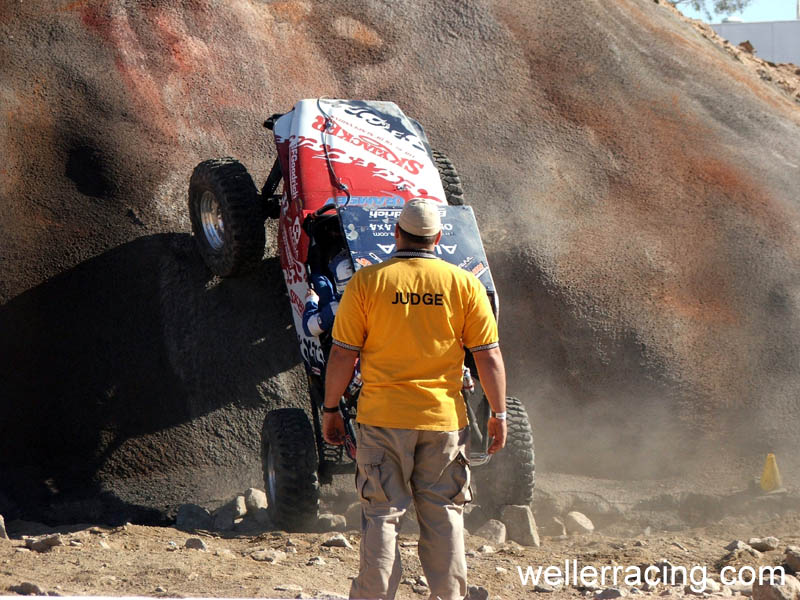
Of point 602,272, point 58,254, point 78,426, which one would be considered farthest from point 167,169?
point 602,272

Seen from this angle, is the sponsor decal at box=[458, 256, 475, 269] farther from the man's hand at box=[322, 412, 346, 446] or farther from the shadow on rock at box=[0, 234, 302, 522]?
the shadow on rock at box=[0, 234, 302, 522]

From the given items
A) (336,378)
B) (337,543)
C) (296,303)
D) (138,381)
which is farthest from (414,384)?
(138,381)

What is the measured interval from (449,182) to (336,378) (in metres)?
4.79

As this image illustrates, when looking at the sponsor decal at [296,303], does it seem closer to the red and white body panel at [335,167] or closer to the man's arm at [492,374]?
the red and white body panel at [335,167]

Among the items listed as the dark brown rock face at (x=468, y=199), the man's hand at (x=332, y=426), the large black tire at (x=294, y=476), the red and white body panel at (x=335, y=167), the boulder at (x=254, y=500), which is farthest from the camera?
the dark brown rock face at (x=468, y=199)

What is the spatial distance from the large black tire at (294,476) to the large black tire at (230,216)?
205 centimetres

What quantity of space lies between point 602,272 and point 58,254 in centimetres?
605

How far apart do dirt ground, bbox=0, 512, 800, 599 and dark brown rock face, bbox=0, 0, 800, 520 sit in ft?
5.69

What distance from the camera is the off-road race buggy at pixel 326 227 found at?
7.37 m

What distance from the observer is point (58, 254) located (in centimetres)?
967

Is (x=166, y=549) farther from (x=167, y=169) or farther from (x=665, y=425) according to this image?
(x=665, y=425)

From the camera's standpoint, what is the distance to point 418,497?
5.02m

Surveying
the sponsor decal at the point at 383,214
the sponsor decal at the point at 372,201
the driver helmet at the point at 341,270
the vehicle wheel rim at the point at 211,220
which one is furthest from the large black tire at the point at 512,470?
the vehicle wheel rim at the point at 211,220

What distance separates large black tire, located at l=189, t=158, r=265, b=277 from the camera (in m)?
8.82
